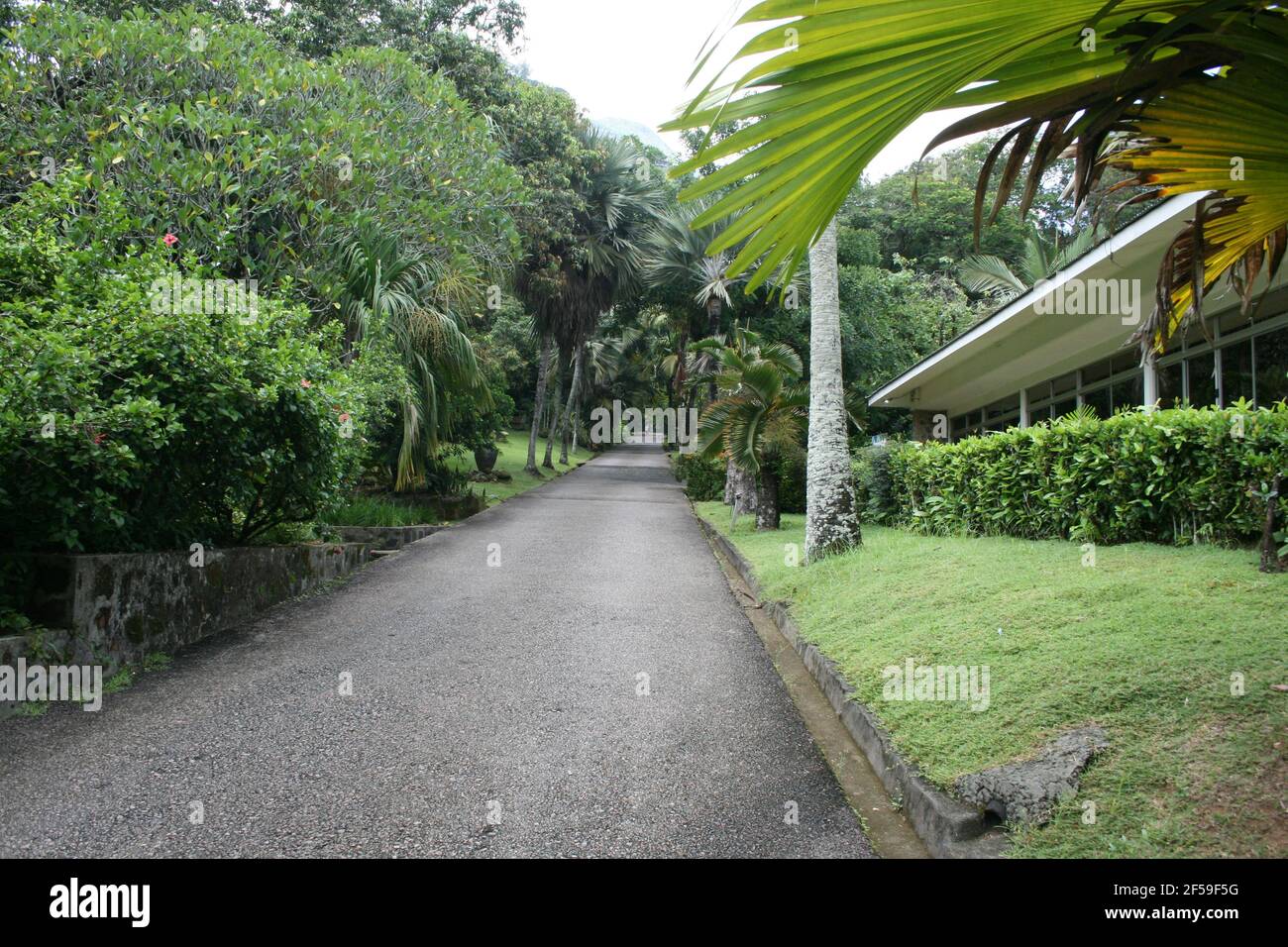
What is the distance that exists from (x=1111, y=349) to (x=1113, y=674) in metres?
9.88

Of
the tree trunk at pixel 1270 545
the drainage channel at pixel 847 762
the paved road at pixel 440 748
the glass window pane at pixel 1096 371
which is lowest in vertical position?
the drainage channel at pixel 847 762

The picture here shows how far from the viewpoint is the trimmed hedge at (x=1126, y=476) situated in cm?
600

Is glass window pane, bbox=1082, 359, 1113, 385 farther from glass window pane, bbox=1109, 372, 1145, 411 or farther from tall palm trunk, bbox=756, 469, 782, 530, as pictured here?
tall palm trunk, bbox=756, 469, 782, 530

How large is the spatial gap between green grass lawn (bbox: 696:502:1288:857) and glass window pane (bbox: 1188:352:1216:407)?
4.96 meters

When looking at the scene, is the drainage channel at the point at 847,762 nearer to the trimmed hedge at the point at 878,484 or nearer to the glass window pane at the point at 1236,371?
the trimmed hedge at the point at 878,484

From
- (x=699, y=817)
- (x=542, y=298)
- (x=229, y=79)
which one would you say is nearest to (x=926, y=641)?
(x=699, y=817)

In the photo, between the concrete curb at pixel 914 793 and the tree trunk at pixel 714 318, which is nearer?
the concrete curb at pixel 914 793

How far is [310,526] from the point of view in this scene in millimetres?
8852

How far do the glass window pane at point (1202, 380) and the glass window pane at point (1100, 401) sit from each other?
1900 millimetres

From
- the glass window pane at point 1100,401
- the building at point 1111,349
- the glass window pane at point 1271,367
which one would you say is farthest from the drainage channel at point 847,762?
the glass window pane at point 1100,401

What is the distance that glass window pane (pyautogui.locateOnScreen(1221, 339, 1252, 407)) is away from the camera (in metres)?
9.45

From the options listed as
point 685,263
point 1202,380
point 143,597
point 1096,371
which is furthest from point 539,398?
point 143,597

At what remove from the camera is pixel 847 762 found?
397cm
